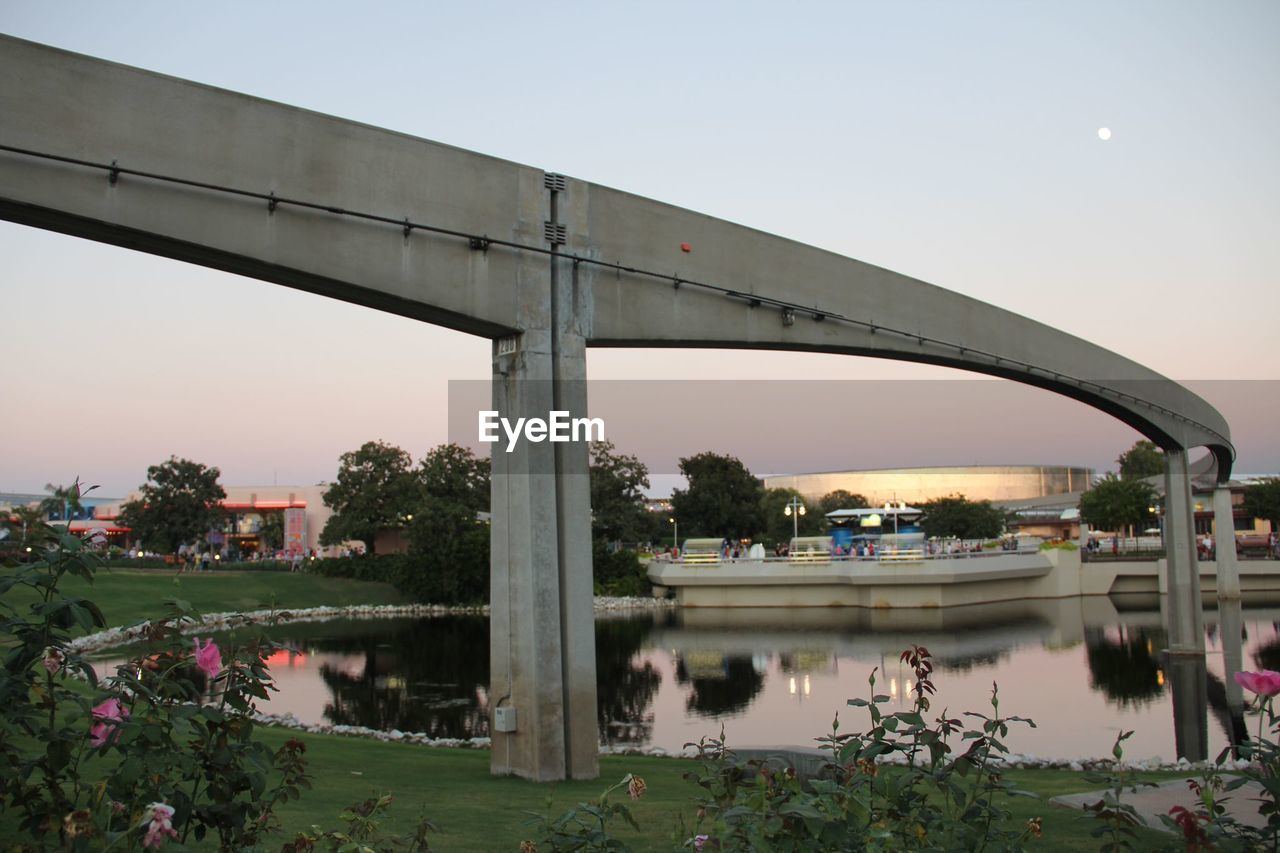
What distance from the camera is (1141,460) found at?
111250 millimetres

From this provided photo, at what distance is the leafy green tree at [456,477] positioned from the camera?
52906 millimetres

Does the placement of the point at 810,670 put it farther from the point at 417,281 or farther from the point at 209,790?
the point at 209,790

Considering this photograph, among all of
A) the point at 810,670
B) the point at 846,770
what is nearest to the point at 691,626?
the point at 810,670

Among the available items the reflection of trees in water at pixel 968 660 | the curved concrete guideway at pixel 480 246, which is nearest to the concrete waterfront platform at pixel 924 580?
the reflection of trees in water at pixel 968 660

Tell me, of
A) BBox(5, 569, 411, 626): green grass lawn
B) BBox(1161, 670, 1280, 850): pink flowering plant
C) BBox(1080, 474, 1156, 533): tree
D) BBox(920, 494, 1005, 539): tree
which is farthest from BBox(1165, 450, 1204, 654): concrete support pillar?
BBox(920, 494, 1005, 539): tree

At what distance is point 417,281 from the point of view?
8586mm

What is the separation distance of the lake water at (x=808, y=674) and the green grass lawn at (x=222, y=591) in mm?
5081

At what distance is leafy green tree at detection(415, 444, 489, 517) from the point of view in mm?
52906

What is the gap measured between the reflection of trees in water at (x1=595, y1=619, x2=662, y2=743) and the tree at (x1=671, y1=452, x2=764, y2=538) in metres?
35.5

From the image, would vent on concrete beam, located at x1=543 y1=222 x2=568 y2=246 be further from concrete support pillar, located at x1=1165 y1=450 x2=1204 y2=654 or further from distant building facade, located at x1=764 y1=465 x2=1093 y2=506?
distant building facade, located at x1=764 y1=465 x2=1093 y2=506

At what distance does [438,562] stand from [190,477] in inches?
1055

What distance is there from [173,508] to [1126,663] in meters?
56.2

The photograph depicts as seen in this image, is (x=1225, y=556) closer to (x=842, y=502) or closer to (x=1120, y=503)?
(x=1120, y=503)

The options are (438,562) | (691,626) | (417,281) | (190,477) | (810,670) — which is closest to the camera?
(417,281)
